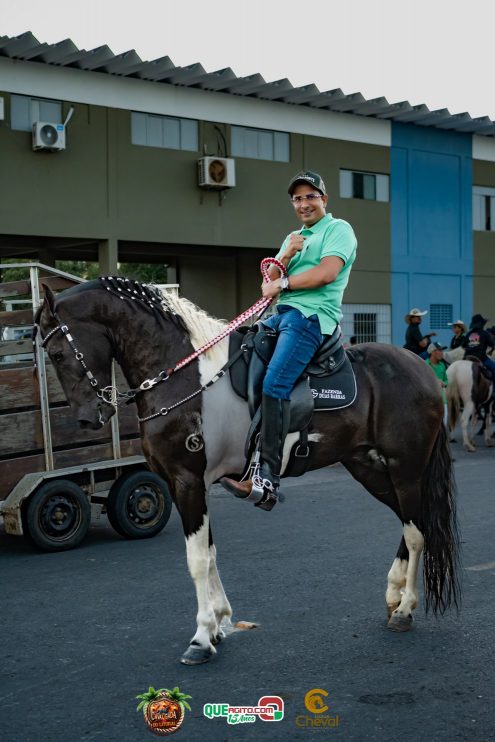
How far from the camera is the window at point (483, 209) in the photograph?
93.9 ft

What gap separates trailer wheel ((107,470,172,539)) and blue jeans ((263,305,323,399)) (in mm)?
3292

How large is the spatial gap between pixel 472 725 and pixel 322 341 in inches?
91.4

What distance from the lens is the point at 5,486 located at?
7555 millimetres

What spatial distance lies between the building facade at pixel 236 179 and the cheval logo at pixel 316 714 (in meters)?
17.1

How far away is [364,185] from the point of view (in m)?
25.9

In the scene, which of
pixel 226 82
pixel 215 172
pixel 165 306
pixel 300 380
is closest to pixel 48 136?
pixel 215 172

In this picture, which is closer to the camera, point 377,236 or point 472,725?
point 472,725

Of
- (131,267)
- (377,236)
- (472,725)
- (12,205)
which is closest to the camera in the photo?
(472,725)

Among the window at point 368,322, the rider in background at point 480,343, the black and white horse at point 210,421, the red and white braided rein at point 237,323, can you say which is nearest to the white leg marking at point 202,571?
the black and white horse at point 210,421

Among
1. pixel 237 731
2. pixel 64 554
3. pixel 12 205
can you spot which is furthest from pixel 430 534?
pixel 12 205

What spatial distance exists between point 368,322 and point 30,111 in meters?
11.4

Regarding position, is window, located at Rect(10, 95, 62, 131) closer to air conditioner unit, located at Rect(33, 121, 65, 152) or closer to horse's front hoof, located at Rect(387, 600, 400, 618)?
air conditioner unit, located at Rect(33, 121, 65, 152)

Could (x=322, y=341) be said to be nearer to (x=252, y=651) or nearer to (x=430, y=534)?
(x=430, y=534)

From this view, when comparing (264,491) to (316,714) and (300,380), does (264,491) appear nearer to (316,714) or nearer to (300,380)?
(300,380)
